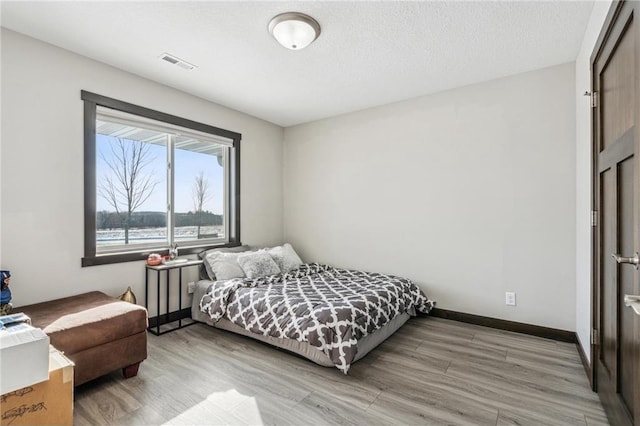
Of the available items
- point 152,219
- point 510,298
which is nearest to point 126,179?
point 152,219

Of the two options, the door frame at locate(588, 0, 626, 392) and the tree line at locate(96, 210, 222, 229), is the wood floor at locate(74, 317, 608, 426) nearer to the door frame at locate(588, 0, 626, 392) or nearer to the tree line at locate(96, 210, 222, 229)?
the door frame at locate(588, 0, 626, 392)

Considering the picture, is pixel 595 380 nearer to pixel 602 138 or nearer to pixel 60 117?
pixel 602 138

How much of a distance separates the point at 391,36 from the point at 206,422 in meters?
2.85

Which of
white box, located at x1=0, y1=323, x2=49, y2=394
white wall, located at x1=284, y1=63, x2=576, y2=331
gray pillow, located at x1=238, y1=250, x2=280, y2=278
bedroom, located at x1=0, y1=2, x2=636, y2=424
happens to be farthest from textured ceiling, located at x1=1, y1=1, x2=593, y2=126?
white box, located at x1=0, y1=323, x2=49, y2=394

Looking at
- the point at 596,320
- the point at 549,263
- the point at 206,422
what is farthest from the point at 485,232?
the point at 206,422

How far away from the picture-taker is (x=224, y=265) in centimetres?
347

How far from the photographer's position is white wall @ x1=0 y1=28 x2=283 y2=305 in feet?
7.64

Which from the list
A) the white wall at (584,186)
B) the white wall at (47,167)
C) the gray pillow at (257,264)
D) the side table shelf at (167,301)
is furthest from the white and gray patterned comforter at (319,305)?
the white wall at (584,186)

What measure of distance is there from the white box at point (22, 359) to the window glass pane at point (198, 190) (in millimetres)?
2063

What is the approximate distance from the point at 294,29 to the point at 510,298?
3065mm

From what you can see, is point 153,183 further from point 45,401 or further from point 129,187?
point 45,401

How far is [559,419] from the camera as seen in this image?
179cm

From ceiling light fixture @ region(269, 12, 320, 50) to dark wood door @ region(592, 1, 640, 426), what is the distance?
65.6 inches

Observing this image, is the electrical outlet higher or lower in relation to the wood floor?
higher
